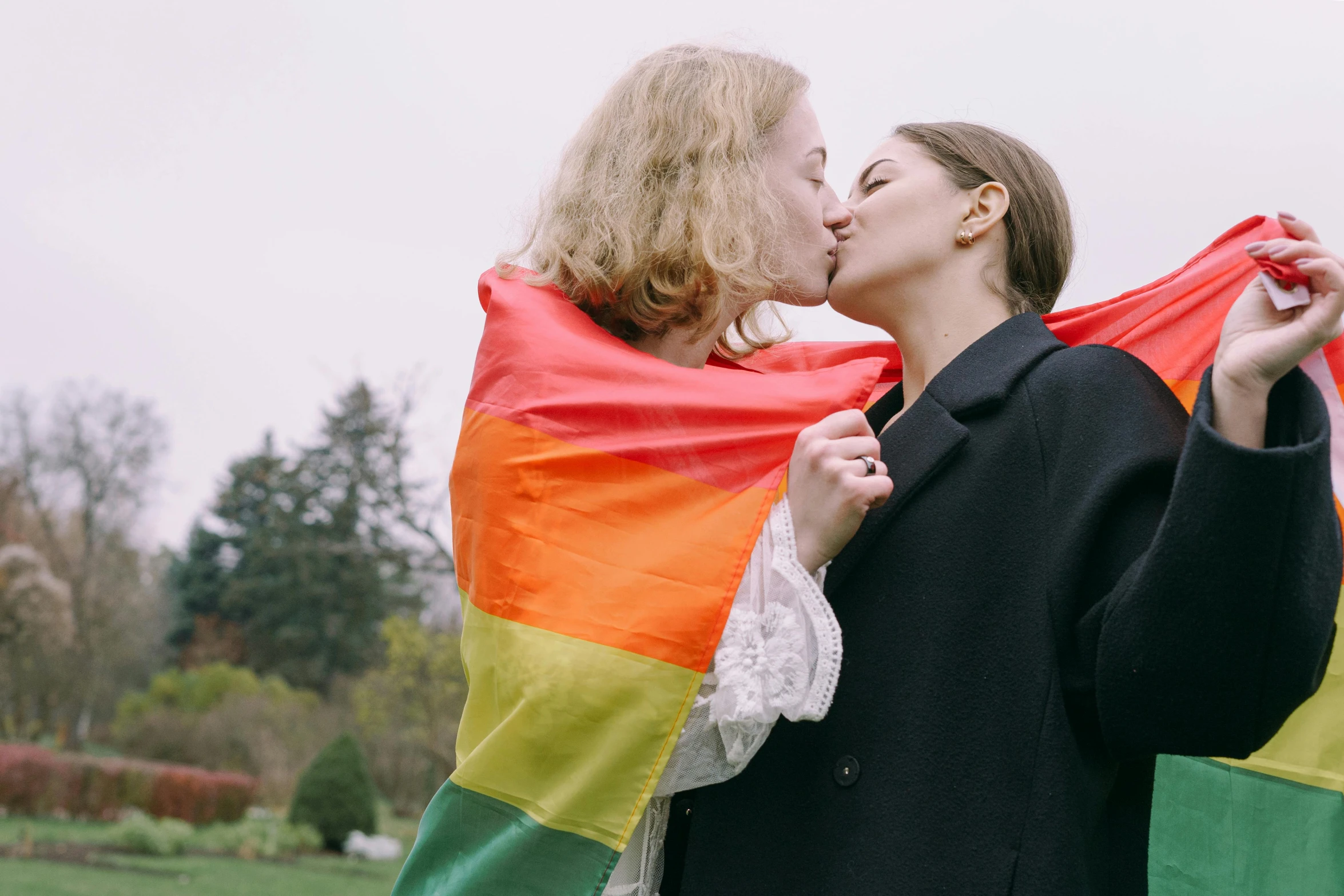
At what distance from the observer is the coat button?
1.67 meters

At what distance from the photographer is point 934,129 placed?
243 centimetres

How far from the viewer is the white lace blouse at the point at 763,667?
159cm

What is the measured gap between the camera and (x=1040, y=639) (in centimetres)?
161

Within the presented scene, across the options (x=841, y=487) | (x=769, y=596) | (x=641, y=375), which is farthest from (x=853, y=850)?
(x=641, y=375)

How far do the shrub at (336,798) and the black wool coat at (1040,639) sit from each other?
15.5m

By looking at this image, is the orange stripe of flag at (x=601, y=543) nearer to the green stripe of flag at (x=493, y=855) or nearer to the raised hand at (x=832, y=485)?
the raised hand at (x=832, y=485)

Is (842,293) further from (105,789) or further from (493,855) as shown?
(105,789)

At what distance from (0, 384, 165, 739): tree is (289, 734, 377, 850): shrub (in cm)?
1185

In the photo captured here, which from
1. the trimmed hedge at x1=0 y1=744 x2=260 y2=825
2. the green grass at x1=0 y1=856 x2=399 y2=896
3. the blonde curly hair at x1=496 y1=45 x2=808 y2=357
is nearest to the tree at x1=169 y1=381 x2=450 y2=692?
the trimmed hedge at x1=0 y1=744 x2=260 y2=825

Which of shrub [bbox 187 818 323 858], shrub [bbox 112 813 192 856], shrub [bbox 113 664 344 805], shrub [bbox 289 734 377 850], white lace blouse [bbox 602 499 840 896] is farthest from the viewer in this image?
shrub [bbox 113 664 344 805]

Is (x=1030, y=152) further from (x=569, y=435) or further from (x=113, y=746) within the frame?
(x=113, y=746)

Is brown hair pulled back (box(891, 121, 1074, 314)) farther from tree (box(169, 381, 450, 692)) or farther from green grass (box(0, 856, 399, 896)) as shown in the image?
tree (box(169, 381, 450, 692))

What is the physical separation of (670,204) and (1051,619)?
3.48ft

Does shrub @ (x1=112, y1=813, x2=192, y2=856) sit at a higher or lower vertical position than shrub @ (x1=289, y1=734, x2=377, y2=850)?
lower
